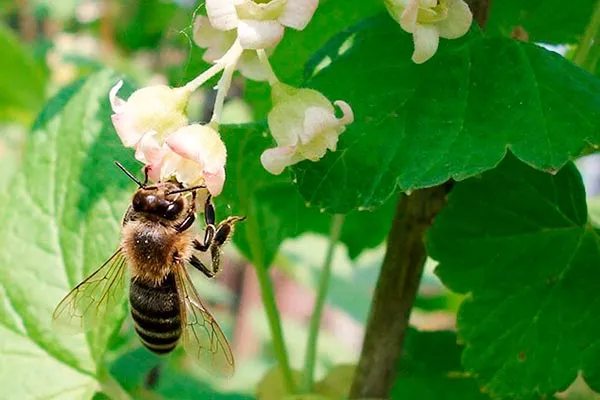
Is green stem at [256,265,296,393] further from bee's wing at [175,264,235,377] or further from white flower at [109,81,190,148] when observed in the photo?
white flower at [109,81,190,148]

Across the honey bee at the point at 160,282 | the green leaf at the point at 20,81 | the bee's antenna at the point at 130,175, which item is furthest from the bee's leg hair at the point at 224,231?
the green leaf at the point at 20,81

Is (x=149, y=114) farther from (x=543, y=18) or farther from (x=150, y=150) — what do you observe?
(x=543, y=18)

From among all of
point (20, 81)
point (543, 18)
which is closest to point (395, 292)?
point (543, 18)

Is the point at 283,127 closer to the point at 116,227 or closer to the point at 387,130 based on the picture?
the point at 387,130

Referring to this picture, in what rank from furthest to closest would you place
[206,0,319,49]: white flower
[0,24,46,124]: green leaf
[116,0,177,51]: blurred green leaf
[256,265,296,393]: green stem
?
1. [116,0,177,51]: blurred green leaf
2. [0,24,46,124]: green leaf
3. [256,265,296,393]: green stem
4. [206,0,319,49]: white flower

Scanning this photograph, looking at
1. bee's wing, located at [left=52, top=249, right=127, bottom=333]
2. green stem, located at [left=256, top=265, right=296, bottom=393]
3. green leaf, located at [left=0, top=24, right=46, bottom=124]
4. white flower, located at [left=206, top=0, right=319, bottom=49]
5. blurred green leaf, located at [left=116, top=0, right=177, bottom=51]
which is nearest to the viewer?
white flower, located at [left=206, top=0, right=319, bottom=49]

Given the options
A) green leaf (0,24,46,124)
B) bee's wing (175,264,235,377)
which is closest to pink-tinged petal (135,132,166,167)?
bee's wing (175,264,235,377)

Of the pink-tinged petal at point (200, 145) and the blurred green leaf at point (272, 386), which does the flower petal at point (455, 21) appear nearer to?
the pink-tinged petal at point (200, 145)
